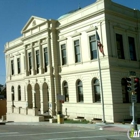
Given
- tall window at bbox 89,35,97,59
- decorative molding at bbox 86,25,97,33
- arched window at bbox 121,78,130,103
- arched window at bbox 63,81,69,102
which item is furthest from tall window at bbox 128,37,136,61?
arched window at bbox 63,81,69,102

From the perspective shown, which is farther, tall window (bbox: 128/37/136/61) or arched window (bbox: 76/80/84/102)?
tall window (bbox: 128/37/136/61)

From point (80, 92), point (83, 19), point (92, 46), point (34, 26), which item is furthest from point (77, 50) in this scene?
point (34, 26)

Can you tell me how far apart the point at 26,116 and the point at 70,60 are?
9.45 meters

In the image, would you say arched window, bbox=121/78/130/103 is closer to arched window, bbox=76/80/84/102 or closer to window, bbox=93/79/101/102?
window, bbox=93/79/101/102

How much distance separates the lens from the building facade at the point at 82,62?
25.2 meters

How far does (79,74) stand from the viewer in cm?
2802

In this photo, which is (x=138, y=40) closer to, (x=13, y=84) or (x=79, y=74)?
(x=79, y=74)

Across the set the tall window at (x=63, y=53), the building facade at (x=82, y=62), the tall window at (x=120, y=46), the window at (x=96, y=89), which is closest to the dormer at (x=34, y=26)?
the building facade at (x=82, y=62)

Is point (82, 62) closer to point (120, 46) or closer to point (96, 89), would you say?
point (96, 89)

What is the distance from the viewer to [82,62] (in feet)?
91.2

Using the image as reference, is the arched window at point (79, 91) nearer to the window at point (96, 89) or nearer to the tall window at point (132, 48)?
the window at point (96, 89)

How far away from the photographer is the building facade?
2522 centimetres

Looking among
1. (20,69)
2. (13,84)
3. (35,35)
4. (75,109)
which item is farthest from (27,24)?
(75,109)

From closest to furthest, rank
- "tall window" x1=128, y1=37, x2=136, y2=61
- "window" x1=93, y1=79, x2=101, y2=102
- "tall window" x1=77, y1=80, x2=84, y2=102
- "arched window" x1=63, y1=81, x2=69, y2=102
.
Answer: "window" x1=93, y1=79, x2=101, y2=102
"tall window" x1=77, y1=80, x2=84, y2=102
"tall window" x1=128, y1=37, x2=136, y2=61
"arched window" x1=63, y1=81, x2=69, y2=102
